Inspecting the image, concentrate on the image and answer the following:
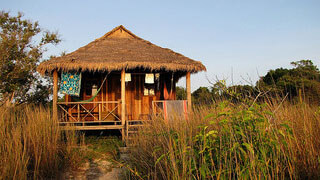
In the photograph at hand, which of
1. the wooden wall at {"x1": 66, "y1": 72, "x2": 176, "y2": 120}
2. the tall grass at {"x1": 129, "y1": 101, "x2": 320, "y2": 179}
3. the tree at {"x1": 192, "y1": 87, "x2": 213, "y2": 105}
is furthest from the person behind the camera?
the wooden wall at {"x1": 66, "y1": 72, "x2": 176, "y2": 120}

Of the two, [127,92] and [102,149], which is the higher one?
[127,92]

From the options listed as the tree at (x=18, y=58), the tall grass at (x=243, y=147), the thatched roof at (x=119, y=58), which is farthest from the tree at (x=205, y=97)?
the tree at (x=18, y=58)

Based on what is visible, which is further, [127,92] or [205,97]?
[127,92]

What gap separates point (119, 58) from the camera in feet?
23.5

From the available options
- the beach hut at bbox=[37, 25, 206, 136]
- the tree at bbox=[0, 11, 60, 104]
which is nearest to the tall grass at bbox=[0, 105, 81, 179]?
the beach hut at bbox=[37, 25, 206, 136]

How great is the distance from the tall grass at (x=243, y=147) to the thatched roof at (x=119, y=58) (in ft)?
12.8

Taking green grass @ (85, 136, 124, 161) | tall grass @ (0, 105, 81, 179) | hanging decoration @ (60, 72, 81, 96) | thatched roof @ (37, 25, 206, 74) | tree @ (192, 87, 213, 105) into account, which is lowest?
green grass @ (85, 136, 124, 161)

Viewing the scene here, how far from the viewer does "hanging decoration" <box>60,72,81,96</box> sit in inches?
290

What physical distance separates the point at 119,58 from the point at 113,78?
72.9 inches

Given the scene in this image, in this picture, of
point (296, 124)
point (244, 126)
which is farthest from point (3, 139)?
point (296, 124)

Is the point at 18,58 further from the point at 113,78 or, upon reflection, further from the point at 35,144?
the point at 35,144

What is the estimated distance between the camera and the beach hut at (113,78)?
6957 mm

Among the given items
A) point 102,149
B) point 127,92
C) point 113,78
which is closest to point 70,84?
point 113,78

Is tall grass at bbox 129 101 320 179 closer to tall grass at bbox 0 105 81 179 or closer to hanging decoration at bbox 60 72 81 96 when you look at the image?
tall grass at bbox 0 105 81 179
